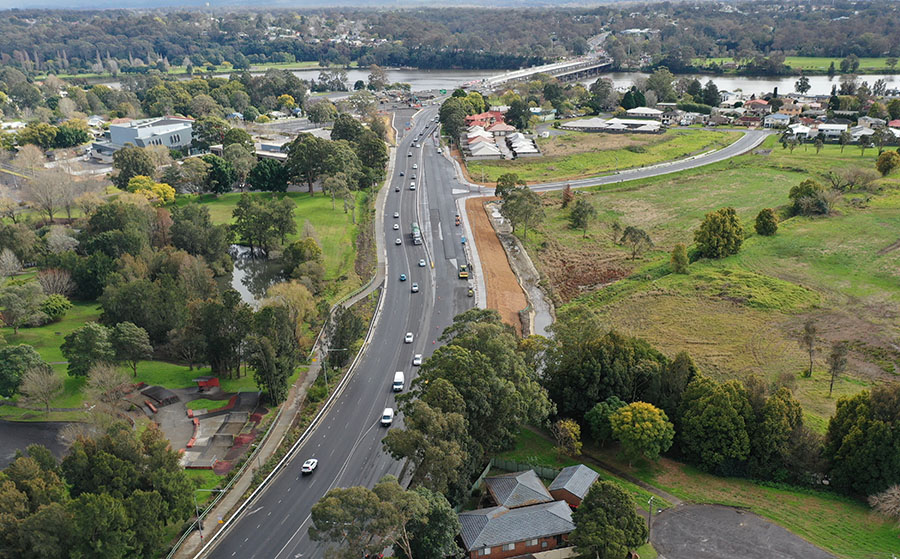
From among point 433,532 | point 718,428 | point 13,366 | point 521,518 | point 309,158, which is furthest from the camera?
point 309,158

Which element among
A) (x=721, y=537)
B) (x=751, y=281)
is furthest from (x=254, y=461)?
(x=751, y=281)

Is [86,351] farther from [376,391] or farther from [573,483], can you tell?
[573,483]

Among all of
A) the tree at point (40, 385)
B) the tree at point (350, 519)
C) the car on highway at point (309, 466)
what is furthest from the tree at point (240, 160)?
the tree at point (350, 519)

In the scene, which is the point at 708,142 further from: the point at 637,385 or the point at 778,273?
the point at 637,385

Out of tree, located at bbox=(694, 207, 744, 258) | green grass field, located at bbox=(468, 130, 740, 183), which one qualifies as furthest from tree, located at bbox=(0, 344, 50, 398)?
green grass field, located at bbox=(468, 130, 740, 183)

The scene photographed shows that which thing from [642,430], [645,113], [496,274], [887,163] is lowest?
[496,274]

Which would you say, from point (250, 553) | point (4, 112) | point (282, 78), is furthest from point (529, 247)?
point (4, 112)
